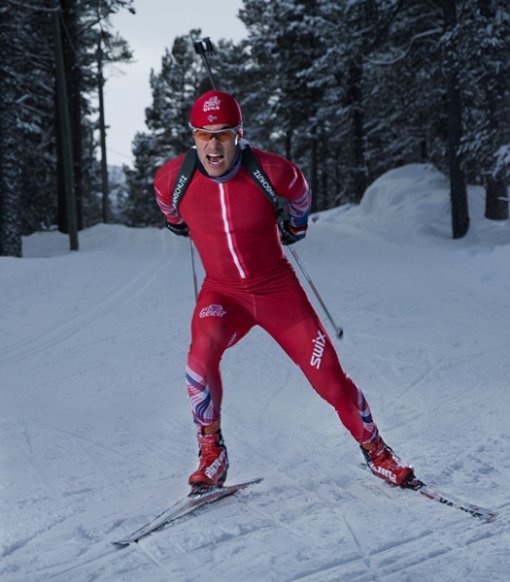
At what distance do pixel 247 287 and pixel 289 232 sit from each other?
1.50ft

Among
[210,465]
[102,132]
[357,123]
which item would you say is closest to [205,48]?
[210,465]

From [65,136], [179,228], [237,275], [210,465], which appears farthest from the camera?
[65,136]

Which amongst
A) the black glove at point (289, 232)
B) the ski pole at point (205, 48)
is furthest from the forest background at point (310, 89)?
the black glove at point (289, 232)

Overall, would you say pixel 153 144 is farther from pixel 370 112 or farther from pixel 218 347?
pixel 218 347

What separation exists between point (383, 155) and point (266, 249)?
111ft

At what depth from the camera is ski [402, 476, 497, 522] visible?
3576mm

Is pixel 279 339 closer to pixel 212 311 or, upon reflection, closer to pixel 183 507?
pixel 212 311

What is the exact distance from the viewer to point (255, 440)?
5.11 metres

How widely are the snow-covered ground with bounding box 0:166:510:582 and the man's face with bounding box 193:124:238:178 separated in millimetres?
1998

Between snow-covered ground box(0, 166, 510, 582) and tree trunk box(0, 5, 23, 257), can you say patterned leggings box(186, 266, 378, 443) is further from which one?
tree trunk box(0, 5, 23, 257)

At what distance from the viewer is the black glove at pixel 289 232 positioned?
4.24 m

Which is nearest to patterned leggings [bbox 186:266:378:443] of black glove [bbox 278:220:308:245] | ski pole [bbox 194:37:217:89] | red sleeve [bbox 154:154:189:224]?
black glove [bbox 278:220:308:245]

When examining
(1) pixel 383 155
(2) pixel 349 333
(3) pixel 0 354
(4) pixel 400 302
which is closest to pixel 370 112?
(1) pixel 383 155

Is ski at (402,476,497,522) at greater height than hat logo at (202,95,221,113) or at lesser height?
lesser
